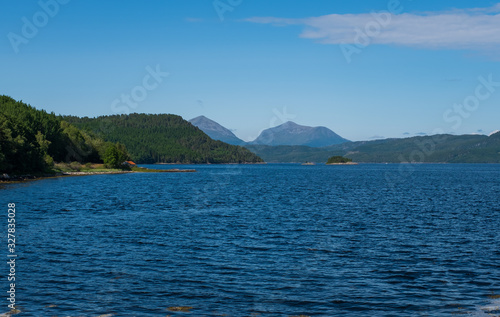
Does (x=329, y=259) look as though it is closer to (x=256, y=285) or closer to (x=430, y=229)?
(x=256, y=285)

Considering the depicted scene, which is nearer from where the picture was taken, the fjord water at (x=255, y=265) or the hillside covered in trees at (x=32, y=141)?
the fjord water at (x=255, y=265)

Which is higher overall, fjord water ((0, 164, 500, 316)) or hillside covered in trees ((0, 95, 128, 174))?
hillside covered in trees ((0, 95, 128, 174))

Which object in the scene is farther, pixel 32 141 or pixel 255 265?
pixel 32 141

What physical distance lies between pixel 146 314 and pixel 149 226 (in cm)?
2735

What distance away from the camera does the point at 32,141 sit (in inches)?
5290

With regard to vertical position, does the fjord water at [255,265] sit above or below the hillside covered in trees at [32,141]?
below

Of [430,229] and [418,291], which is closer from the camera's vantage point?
[418,291]

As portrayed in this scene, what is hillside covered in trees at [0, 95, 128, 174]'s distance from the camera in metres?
112

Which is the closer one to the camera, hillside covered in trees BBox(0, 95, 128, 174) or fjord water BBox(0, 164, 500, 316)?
fjord water BBox(0, 164, 500, 316)

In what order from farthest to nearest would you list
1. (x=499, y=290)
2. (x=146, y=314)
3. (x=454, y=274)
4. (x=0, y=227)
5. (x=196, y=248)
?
(x=0, y=227), (x=196, y=248), (x=454, y=274), (x=499, y=290), (x=146, y=314)

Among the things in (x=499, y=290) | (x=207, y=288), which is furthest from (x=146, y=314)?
(x=499, y=290)

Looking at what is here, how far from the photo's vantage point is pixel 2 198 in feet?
237

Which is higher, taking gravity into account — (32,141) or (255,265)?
(32,141)

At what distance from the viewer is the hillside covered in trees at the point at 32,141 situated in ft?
368
